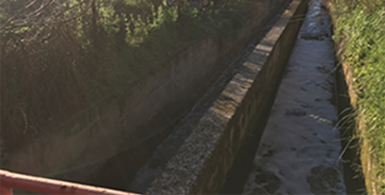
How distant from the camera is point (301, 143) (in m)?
6.02

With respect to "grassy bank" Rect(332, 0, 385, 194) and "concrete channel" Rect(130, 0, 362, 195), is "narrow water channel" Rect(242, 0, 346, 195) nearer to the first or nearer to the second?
"concrete channel" Rect(130, 0, 362, 195)

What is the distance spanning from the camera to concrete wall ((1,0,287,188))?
3250mm

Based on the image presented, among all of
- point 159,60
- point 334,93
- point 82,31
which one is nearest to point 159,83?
point 159,60

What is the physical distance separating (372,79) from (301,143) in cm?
234

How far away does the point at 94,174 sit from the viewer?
3832 millimetres

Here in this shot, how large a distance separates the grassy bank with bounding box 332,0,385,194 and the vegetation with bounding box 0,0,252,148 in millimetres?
3037

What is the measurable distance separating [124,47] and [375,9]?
3.69 meters

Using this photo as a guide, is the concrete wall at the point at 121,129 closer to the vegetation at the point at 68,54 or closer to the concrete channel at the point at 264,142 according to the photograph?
the vegetation at the point at 68,54

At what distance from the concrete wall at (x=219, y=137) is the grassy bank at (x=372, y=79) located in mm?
1515

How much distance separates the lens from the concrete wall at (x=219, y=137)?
312cm

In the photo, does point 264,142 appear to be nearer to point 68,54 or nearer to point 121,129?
point 121,129

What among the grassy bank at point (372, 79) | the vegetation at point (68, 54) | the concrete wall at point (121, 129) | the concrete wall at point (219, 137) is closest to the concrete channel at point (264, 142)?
the concrete wall at point (219, 137)

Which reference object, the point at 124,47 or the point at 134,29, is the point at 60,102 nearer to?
the point at 124,47

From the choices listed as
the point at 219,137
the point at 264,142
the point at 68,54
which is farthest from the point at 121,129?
the point at 264,142
